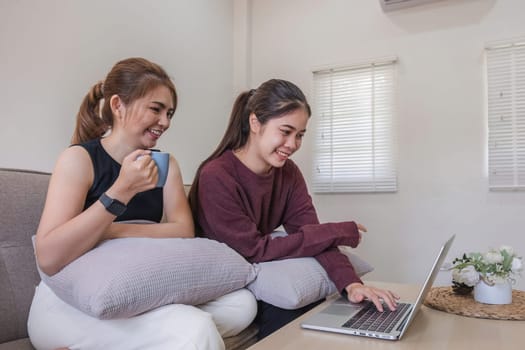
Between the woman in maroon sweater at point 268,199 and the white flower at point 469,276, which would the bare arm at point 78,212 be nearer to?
the woman in maroon sweater at point 268,199

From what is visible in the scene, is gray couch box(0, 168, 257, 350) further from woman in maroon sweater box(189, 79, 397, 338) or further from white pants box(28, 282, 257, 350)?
woman in maroon sweater box(189, 79, 397, 338)

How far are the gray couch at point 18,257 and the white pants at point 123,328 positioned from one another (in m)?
0.13

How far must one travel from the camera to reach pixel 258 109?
1.45 metres

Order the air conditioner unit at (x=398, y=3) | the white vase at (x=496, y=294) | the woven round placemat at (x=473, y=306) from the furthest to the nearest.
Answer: the air conditioner unit at (x=398, y=3)
the white vase at (x=496, y=294)
the woven round placemat at (x=473, y=306)

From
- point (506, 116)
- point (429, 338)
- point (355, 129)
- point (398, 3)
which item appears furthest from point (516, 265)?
point (398, 3)

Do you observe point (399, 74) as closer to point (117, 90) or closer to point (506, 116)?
point (506, 116)

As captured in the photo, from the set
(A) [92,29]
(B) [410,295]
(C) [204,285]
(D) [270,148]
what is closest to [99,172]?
(C) [204,285]

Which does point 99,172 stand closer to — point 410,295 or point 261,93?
point 261,93

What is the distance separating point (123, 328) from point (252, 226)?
53 cm

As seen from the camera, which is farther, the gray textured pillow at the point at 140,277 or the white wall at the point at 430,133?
the white wall at the point at 430,133

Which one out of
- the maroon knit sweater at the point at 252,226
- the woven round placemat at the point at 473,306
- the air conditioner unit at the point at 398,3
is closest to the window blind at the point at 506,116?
the air conditioner unit at the point at 398,3

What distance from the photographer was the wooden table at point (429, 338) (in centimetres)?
82

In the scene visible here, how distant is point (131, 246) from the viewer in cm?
93

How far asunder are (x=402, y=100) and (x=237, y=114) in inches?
62.5
